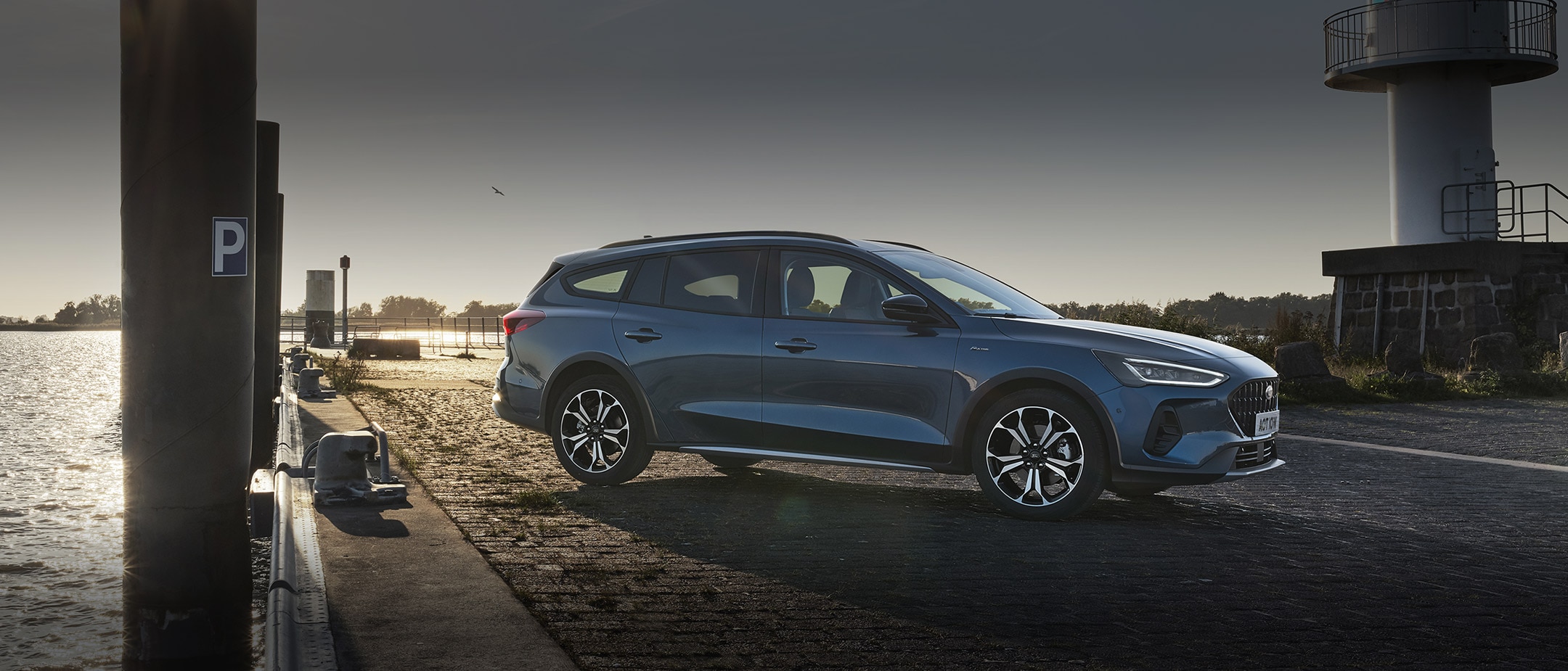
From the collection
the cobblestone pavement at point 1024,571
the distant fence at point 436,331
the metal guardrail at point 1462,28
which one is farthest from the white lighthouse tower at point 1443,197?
the distant fence at point 436,331

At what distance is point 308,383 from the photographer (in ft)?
53.9

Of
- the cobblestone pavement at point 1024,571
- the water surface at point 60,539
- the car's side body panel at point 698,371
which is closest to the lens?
the cobblestone pavement at point 1024,571

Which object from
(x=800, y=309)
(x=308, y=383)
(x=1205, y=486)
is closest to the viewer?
(x=800, y=309)

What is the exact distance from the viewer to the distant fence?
45.6 meters

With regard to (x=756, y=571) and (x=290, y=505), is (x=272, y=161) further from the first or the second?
(x=756, y=571)

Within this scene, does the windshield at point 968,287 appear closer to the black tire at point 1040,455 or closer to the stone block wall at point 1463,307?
the black tire at point 1040,455

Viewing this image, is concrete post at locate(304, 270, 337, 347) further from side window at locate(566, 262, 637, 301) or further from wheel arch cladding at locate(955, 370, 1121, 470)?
wheel arch cladding at locate(955, 370, 1121, 470)

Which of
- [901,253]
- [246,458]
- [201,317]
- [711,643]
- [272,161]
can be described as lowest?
[711,643]

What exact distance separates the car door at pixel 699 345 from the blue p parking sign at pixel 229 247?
4106mm

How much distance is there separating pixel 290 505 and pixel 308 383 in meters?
11.8

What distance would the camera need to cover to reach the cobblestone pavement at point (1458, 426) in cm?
1084

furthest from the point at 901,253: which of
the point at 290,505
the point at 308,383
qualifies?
the point at 308,383

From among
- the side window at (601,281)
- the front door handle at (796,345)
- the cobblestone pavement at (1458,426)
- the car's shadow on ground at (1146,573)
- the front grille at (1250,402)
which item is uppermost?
the side window at (601,281)

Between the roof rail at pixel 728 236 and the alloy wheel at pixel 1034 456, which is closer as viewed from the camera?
the alloy wheel at pixel 1034 456
